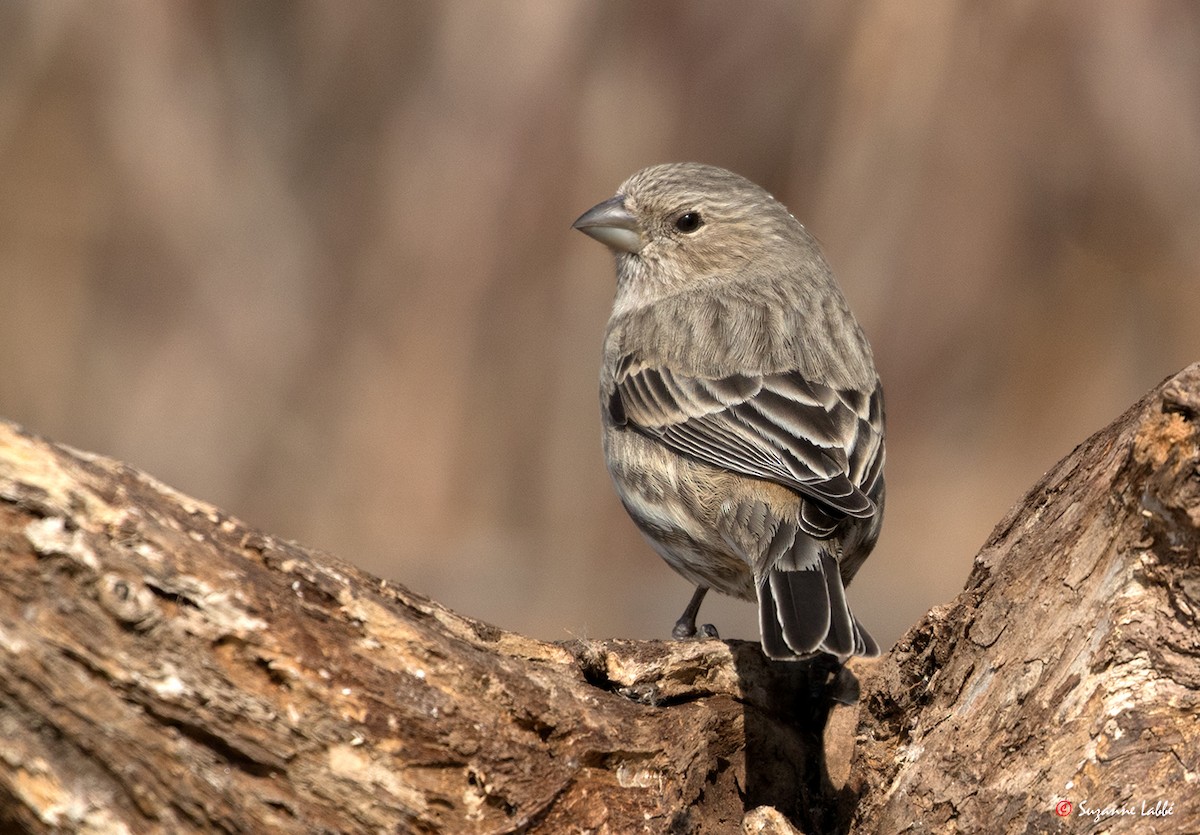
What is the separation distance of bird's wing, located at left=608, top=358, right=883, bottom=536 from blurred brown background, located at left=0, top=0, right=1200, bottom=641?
283 centimetres

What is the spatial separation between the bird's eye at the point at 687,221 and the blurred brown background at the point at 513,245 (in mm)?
2002

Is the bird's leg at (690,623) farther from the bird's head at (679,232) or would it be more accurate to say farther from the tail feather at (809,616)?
the bird's head at (679,232)

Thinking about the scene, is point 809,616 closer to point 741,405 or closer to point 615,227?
point 741,405

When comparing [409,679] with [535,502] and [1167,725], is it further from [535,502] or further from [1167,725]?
[535,502]

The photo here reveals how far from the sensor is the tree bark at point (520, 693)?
8.84ft

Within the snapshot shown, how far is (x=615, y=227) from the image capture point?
19.0ft

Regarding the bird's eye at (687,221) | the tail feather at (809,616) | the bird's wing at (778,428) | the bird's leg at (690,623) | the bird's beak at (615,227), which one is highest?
the bird's eye at (687,221)

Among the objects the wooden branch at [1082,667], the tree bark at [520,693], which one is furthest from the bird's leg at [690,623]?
the wooden branch at [1082,667]

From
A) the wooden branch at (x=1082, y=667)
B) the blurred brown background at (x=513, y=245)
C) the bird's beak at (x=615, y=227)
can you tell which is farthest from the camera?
the blurred brown background at (x=513, y=245)

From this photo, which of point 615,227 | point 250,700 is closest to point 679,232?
point 615,227


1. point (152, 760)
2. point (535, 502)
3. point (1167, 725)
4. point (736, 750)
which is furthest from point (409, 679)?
point (535, 502)

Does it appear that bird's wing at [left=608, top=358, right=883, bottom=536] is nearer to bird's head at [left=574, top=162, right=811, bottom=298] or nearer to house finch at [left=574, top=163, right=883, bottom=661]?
house finch at [left=574, top=163, right=883, bottom=661]

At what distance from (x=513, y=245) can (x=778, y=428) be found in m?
3.77

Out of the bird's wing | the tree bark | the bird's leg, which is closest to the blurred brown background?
the bird's leg
